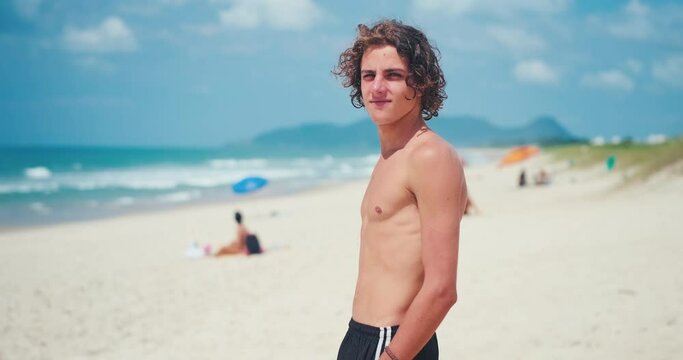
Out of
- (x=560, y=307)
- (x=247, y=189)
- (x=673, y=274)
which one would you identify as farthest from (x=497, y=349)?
(x=247, y=189)

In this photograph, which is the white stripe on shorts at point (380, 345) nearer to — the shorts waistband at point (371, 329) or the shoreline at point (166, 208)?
the shorts waistband at point (371, 329)

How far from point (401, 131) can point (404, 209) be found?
10.9 inches

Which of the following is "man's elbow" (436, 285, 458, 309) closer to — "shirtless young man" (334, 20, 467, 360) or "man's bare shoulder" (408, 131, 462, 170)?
"shirtless young man" (334, 20, 467, 360)

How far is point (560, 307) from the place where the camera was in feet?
20.8

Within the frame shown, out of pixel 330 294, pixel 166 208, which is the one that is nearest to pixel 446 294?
pixel 330 294

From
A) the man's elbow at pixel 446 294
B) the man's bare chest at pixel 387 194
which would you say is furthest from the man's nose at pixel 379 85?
the man's elbow at pixel 446 294

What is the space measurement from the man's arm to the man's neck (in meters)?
0.19

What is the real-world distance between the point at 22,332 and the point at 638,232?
27.2 feet

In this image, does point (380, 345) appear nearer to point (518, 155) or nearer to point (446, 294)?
point (446, 294)

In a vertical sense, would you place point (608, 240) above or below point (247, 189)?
below

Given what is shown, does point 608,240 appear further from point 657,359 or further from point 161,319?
point 161,319

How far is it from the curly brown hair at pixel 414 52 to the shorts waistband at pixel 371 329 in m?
0.77

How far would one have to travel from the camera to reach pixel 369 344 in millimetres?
2189

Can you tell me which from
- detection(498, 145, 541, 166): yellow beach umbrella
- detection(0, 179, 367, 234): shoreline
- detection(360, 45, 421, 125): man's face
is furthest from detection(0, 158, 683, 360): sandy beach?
detection(498, 145, 541, 166): yellow beach umbrella
